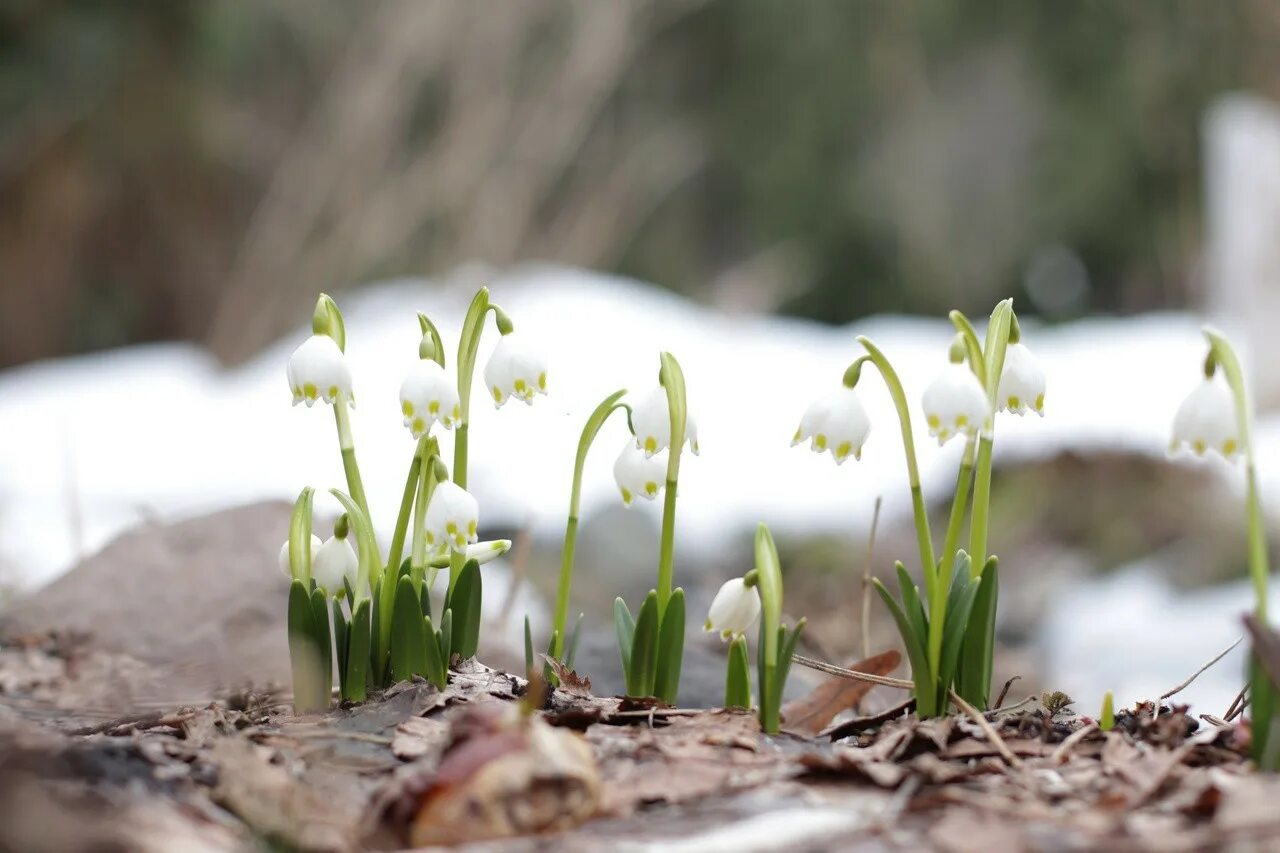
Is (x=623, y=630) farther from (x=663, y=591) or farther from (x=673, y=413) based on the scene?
(x=673, y=413)

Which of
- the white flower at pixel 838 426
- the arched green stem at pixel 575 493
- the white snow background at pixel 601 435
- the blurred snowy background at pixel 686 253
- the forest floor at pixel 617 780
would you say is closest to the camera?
the forest floor at pixel 617 780

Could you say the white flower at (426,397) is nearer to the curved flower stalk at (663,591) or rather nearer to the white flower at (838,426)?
the curved flower stalk at (663,591)

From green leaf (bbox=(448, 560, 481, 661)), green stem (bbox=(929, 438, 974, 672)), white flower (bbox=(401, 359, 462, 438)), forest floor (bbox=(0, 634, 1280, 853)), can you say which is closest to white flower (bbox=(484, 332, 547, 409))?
white flower (bbox=(401, 359, 462, 438))

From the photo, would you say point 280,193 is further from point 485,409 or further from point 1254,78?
point 1254,78

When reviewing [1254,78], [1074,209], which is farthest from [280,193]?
[1254,78]

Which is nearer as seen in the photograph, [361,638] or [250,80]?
[361,638]

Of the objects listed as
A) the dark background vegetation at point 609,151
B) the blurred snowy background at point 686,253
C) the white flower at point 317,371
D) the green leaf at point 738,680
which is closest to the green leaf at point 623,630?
the green leaf at point 738,680

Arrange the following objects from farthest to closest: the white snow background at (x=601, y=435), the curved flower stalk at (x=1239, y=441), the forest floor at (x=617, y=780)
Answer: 1. the white snow background at (x=601, y=435)
2. the curved flower stalk at (x=1239, y=441)
3. the forest floor at (x=617, y=780)
